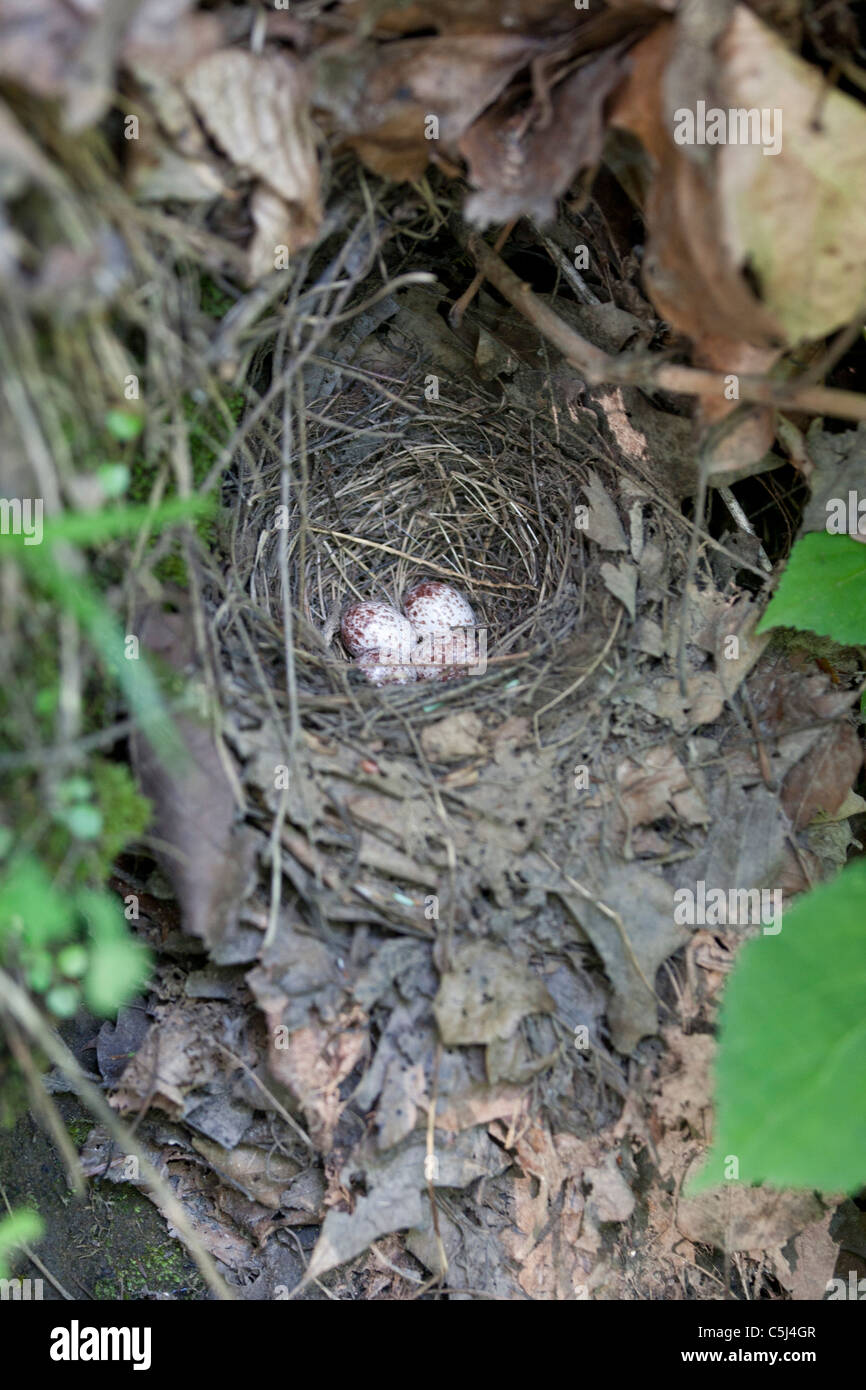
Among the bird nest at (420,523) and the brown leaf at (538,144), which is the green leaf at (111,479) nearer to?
the brown leaf at (538,144)

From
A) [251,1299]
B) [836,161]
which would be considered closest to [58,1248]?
[251,1299]

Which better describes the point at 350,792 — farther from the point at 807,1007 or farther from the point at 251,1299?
the point at 251,1299

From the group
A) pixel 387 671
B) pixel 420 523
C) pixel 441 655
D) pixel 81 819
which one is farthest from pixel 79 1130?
pixel 420 523

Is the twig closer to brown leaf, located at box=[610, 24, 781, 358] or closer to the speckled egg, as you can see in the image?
brown leaf, located at box=[610, 24, 781, 358]

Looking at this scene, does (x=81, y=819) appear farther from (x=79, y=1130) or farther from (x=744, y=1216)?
(x=744, y=1216)

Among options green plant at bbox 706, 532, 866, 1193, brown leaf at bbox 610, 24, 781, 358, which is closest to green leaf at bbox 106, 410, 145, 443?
brown leaf at bbox 610, 24, 781, 358

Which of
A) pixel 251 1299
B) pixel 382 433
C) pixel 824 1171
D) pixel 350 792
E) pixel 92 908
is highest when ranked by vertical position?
pixel 382 433

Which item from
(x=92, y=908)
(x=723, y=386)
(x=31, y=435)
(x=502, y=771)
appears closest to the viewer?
(x=31, y=435)
